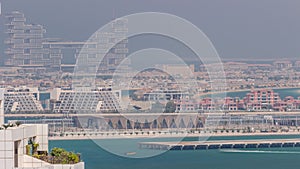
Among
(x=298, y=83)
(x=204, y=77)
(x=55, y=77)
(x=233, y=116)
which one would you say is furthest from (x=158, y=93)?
(x=298, y=83)

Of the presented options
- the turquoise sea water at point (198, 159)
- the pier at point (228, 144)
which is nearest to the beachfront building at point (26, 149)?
the turquoise sea water at point (198, 159)

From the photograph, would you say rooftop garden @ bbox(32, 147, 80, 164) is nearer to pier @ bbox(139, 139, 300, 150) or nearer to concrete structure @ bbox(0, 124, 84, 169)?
concrete structure @ bbox(0, 124, 84, 169)

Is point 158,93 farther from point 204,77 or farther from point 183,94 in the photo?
point 204,77

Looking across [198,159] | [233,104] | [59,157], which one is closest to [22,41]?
[233,104]

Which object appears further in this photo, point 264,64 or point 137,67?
point 264,64

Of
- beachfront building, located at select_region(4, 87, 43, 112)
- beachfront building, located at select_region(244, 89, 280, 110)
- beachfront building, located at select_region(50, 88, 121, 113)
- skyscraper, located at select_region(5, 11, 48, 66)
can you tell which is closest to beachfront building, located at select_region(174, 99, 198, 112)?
beachfront building, located at select_region(50, 88, 121, 113)

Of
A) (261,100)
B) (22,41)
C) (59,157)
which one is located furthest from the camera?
(22,41)

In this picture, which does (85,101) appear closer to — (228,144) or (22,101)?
(22,101)
